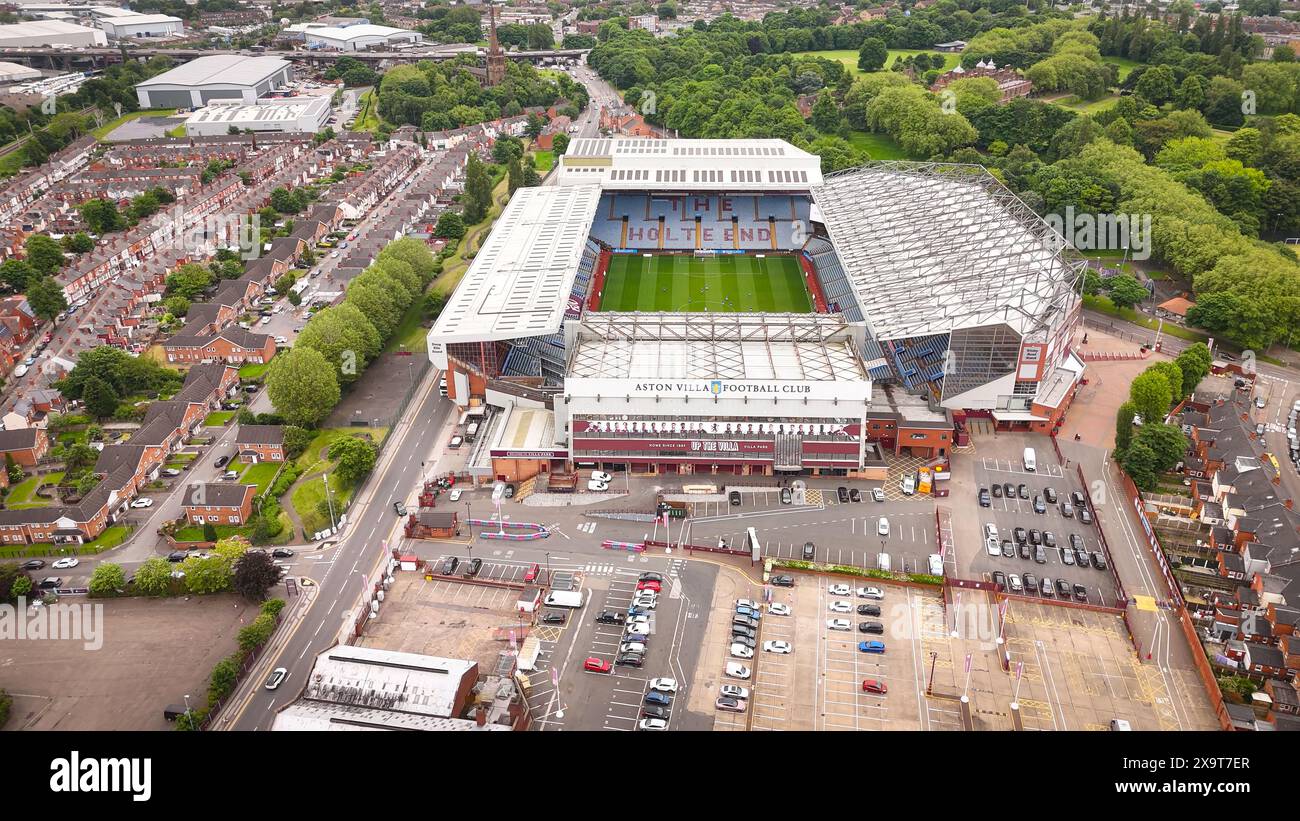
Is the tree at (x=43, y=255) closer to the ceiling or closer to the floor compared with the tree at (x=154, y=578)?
closer to the ceiling

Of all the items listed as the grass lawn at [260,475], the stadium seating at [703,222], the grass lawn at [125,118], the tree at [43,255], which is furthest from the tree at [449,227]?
the grass lawn at [125,118]

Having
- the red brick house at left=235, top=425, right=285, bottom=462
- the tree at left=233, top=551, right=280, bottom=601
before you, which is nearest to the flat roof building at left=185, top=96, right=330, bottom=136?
the red brick house at left=235, top=425, right=285, bottom=462

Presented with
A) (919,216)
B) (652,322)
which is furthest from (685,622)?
(919,216)

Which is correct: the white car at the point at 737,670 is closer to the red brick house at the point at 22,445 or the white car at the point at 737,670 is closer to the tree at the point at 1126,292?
the red brick house at the point at 22,445

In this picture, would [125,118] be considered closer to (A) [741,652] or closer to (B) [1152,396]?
(A) [741,652]

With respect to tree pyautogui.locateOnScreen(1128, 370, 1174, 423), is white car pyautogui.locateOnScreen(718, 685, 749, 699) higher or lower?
lower

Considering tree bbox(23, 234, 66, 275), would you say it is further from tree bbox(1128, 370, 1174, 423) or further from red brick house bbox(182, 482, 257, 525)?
tree bbox(1128, 370, 1174, 423)
